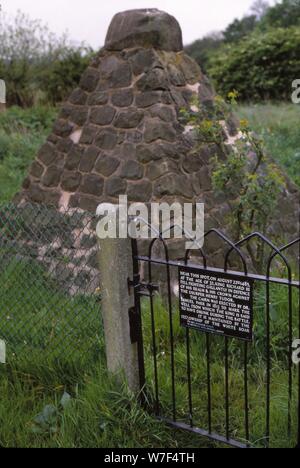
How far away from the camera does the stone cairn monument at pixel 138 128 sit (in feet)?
18.5

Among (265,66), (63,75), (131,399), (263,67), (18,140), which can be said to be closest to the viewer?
(131,399)

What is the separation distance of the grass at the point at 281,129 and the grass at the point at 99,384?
491 cm

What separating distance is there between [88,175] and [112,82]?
1002 millimetres

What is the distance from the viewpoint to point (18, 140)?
36.1 ft

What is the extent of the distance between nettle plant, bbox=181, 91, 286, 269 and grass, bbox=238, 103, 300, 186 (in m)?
3.03

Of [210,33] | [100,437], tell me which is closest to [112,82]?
[100,437]

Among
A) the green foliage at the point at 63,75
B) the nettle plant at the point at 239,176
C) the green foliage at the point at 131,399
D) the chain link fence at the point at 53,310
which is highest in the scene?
the green foliage at the point at 63,75

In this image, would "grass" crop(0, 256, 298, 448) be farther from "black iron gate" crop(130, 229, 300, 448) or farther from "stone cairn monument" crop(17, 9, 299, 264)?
"stone cairn monument" crop(17, 9, 299, 264)

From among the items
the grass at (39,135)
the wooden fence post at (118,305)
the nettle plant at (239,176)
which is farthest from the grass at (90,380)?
the grass at (39,135)

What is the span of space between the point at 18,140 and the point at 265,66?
7.62 meters

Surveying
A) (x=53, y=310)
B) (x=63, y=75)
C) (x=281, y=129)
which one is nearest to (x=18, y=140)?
(x=63, y=75)

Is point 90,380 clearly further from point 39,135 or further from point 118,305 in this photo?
point 39,135

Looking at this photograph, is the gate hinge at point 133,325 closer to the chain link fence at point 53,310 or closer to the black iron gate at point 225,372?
the black iron gate at point 225,372
